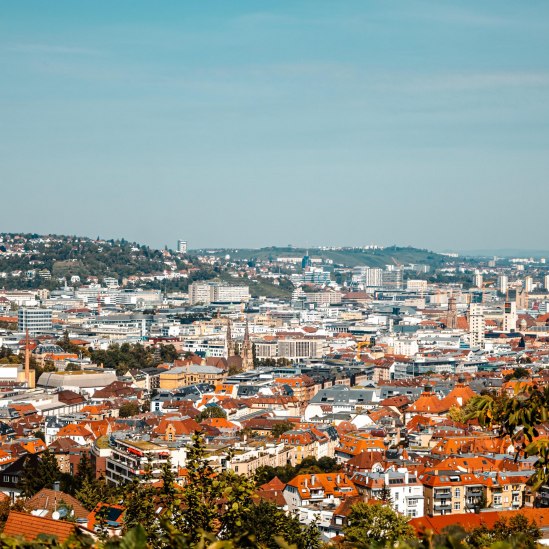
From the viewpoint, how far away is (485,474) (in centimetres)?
3103

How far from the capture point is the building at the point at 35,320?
9350 centimetres

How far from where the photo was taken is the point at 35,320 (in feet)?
309

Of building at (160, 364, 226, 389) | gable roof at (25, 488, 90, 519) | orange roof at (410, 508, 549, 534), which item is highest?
gable roof at (25, 488, 90, 519)

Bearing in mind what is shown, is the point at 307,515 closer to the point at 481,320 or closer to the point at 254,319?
the point at 481,320

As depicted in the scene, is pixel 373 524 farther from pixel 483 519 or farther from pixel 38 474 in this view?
pixel 38 474

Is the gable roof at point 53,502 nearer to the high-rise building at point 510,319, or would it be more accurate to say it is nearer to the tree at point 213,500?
the tree at point 213,500

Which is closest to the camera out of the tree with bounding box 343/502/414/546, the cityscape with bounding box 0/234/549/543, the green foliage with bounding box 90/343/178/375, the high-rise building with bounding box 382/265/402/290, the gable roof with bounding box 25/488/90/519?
the tree with bounding box 343/502/414/546

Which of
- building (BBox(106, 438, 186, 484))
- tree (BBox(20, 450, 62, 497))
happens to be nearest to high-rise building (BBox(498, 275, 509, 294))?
building (BBox(106, 438, 186, 484))

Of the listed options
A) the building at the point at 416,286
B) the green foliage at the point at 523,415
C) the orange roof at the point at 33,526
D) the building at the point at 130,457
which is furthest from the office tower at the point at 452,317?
the green foliage at the point at 523,415

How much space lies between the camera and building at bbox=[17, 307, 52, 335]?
93.5 meters

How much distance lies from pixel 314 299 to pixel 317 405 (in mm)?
95390

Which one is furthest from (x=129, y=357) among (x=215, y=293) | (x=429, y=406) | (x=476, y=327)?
(x=215, y=293)

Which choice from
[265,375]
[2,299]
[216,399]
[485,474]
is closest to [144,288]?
[2,299]

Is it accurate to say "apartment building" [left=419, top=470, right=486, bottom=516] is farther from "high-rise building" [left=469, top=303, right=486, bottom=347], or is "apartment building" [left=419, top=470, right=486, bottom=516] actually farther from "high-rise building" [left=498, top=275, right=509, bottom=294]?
"high-rise building" [left=498, top=275, right=509, bottom=294]
